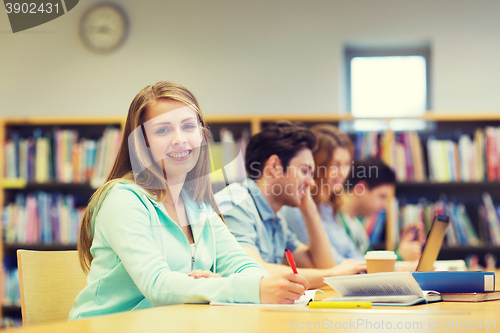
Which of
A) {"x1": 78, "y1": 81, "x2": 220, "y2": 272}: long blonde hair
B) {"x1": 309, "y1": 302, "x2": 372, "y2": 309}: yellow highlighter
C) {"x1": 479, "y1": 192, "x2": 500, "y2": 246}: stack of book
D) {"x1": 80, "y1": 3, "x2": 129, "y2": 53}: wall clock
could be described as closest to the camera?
{"x1": 309, "y1": 302, "x2": 372, "y2": 309}: yellow highlighter

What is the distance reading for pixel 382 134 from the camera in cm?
314

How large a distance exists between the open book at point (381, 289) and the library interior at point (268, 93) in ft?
6.83

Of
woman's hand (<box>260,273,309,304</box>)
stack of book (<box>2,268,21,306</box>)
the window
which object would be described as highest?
the window

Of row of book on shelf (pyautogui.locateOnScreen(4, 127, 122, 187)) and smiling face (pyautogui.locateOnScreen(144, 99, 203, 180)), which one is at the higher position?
smiling face (pyautogui.locateOnScreen(144, 99, 203, 180))

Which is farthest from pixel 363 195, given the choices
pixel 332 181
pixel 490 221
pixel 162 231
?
pixel 162 231

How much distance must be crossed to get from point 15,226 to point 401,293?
2.91 metres

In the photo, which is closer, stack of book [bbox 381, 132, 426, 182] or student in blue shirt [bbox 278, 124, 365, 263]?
student in blue shirt [bbox 278, 124, 365, 263]

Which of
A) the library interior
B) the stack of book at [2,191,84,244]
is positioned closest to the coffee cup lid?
the library interior

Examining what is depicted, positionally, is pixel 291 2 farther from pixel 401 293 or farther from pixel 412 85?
pixel 401 293

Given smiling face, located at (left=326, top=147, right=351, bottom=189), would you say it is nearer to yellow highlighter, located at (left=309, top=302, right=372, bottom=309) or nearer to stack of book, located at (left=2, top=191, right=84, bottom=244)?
yellow highlighter, located at (left=309, top=302, right=372, bottom=309)

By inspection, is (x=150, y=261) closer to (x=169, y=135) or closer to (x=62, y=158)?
(x=169, y=135)

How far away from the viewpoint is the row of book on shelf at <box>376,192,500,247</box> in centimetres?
305

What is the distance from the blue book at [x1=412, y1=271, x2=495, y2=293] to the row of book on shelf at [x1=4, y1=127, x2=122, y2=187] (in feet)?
8.20

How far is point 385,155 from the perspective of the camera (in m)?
3.12
